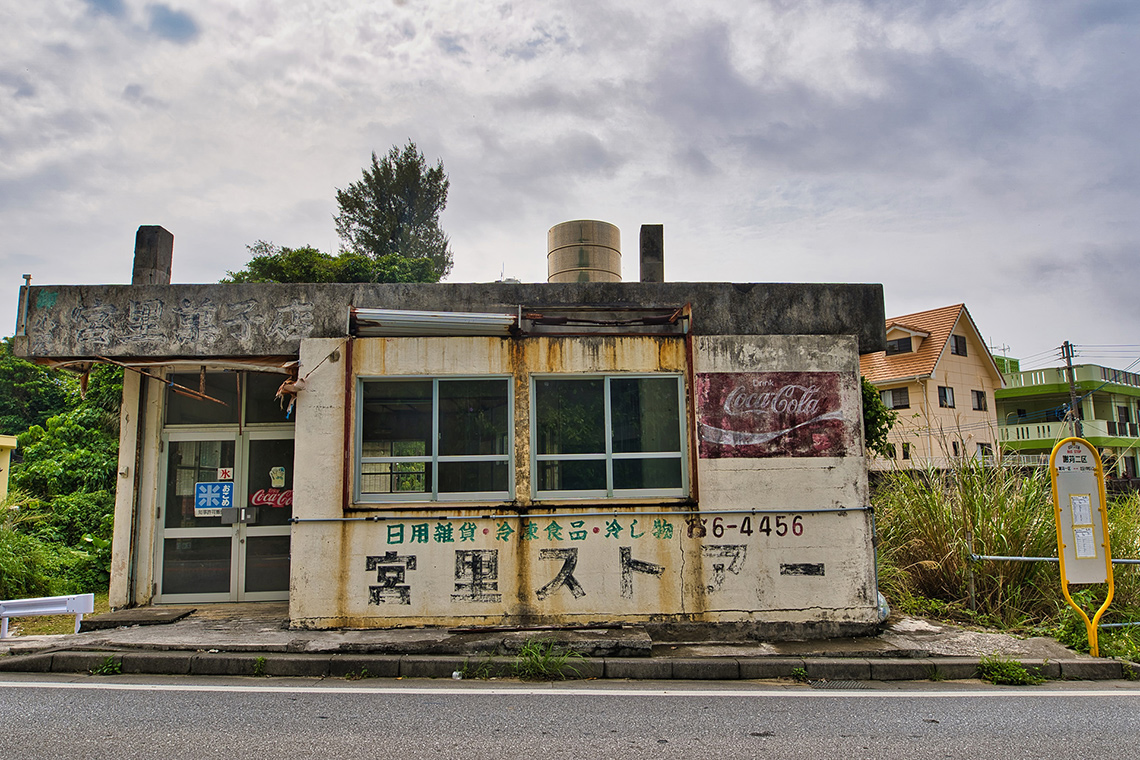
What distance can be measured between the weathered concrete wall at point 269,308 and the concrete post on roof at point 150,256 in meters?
0.78

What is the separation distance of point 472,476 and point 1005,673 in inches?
213

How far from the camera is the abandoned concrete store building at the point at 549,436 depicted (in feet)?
24.9

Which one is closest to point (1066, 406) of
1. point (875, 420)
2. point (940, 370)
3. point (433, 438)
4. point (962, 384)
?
point (962, 384)

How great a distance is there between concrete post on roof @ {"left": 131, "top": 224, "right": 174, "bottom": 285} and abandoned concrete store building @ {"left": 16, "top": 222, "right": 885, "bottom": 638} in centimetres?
81

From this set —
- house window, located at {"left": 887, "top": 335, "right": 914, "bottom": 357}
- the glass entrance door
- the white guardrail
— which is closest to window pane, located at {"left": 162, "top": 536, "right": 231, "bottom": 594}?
the glass entrance door

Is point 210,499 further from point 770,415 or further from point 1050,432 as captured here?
point 1050,432

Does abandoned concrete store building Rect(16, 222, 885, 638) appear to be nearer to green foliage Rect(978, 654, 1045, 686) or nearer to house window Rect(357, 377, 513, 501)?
house window Rect(357, 377, 513, 501)

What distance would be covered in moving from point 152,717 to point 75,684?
1.54m

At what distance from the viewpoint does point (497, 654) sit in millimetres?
6812

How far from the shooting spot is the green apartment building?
110 ft

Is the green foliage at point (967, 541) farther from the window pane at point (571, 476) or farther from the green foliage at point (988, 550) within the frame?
the window pane at point (571, 476)

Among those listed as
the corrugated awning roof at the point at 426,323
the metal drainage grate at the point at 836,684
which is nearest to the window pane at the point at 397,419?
the corrugated awning roof at the point at 426,323

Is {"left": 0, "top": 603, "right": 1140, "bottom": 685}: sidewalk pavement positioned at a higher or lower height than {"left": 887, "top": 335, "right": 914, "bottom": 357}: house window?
lower

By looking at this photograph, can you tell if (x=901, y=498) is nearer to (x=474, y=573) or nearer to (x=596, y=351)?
(x=596, y=351)
